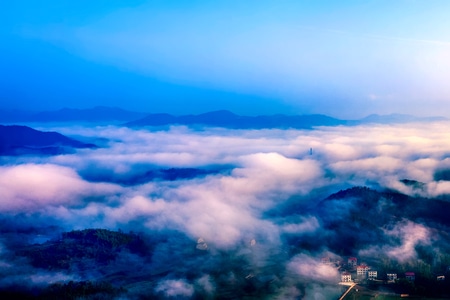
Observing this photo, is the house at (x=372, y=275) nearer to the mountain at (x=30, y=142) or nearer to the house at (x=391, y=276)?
the house at (x=391, y=276)

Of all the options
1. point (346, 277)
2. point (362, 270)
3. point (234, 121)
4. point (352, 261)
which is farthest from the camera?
point (234, 121)

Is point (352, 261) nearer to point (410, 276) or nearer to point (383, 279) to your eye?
point (383, 279)

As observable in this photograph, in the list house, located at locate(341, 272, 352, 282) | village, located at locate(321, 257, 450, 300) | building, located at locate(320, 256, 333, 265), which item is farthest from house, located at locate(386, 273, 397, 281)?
building, located at locate(320, 256, 333, 265)

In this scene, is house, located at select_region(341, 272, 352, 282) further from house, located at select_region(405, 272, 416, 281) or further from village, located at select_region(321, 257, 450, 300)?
house, located at select_region(405, 272, 416, 281)

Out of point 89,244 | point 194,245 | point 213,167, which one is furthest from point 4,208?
point 213,167

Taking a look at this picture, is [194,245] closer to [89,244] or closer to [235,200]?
[89,244]

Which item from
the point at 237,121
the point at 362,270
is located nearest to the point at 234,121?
the point at 237,121
